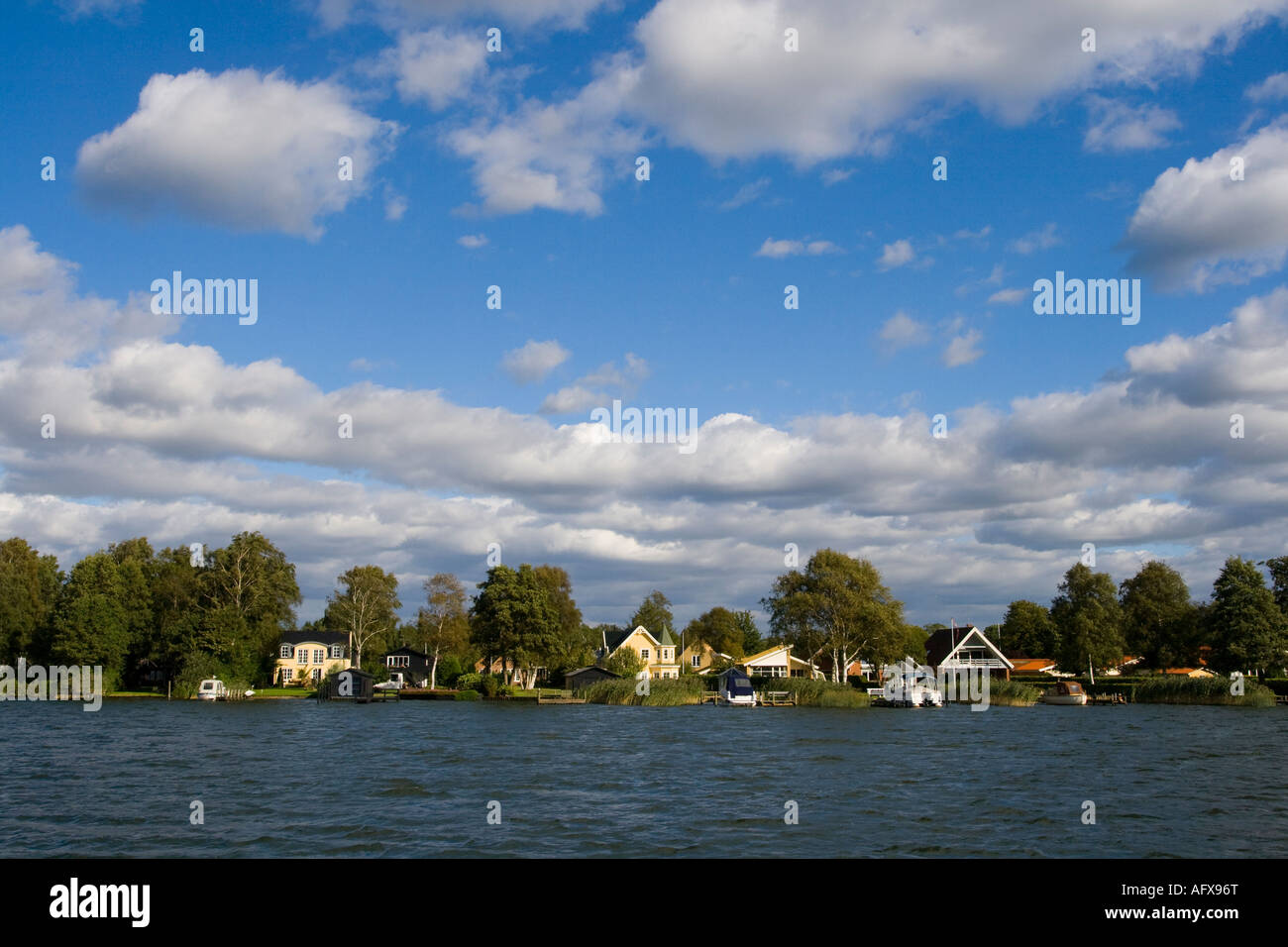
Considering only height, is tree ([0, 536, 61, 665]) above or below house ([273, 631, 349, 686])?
above


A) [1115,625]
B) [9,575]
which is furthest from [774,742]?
[9,575]

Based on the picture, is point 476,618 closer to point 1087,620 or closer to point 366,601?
point 366,601

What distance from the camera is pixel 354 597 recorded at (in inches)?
4444

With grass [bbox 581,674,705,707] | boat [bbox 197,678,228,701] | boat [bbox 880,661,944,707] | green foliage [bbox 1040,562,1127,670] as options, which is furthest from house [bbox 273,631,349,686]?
green foliage [bbox 1040,562,1127,670]

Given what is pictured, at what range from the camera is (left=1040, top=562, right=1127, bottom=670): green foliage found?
9981 centimetres

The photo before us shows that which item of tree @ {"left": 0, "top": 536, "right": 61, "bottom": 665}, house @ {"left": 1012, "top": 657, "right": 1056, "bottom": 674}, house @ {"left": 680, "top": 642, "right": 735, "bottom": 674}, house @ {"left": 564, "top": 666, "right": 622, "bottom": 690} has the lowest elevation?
house @ {"left": 1012, "top": 657, "right": 1056, "bottom": 674}

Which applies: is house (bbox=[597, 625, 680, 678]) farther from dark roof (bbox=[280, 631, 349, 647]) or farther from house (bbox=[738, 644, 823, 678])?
dark roof (bbox=[280, 631, 349, 647])

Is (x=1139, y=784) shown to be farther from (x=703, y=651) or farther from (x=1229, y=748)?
(x=703, y=651)

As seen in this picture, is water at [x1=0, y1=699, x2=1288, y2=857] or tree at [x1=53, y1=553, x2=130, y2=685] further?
tree at [x1=53, y1=553, x2=130, y2=685]

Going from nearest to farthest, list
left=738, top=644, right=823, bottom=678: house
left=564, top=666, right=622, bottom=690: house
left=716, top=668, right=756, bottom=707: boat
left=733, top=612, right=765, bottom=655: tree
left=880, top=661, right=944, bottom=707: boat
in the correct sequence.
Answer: left=880, top=661, right=944, bottom=707: boat < left=716, top=668, right=756, bottom=707: boat < left=564, top=666, right=622, bottom=690: house < left=738, top=644, right=823, bottom=678: house < left=733, top=612, right=765, bottom=655: tree

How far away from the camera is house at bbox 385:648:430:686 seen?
119 m

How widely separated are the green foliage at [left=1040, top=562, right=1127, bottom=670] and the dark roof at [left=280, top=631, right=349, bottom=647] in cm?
8213

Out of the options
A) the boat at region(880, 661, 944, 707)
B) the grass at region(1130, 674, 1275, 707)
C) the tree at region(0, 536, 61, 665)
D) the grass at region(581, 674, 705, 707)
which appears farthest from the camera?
the tree at region(0, 536, 61, 665)

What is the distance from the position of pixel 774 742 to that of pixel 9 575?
91.7 m
